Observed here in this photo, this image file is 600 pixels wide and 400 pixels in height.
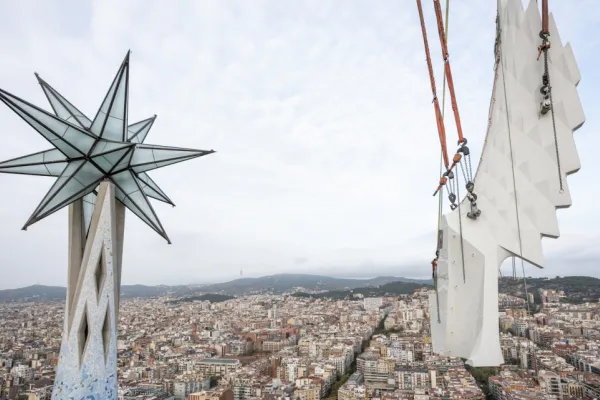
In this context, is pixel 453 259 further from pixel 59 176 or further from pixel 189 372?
pixel 189 372

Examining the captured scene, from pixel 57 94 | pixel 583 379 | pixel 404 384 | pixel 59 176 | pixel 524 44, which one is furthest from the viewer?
pixel 404 384

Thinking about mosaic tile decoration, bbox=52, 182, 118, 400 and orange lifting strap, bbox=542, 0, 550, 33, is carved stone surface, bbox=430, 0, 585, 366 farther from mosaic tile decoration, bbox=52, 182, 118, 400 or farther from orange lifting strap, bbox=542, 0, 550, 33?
mosaic tile decoration, bbox=52, 182, 118, 400

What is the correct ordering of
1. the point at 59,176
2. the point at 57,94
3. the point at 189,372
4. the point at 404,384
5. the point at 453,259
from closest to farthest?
the point at 453,259
the point at 59,176
the point at 57,94
the point at 404,384
the point at 189,372

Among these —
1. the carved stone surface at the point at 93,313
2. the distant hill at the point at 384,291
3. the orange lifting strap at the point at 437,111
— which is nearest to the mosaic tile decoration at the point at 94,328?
the carved stone surface at the point at 93,313

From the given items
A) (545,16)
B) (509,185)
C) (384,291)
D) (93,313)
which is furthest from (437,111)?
(384,291)

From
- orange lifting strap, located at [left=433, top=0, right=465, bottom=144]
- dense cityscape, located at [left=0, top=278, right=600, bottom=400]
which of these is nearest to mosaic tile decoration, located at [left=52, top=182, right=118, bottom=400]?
orange lifting strap, located at [left=433, top=0, right=465, bottom=144]

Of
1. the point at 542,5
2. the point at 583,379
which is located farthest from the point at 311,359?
the point at 542,5
